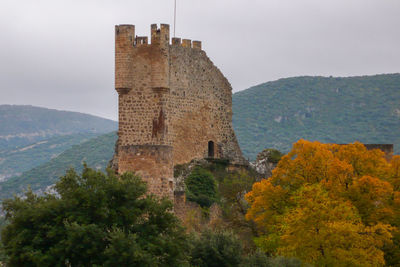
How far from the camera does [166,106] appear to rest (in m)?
43.5

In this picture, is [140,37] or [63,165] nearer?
[140,37]

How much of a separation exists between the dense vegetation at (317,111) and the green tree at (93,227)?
98192 millimetres

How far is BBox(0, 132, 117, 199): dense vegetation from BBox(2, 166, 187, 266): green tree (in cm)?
11854

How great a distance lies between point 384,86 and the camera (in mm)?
148250

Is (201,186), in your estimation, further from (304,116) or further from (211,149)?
(304,116)

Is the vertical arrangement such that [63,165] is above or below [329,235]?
below

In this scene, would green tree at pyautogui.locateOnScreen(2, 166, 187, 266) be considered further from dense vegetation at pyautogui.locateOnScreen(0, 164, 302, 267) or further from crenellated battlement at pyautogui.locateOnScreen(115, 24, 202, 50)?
crenellated battlement at pyautogui.locateOnScreen(115, 24, 202, 50)

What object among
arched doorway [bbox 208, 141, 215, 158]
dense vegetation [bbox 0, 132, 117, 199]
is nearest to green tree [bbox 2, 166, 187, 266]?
arched doorway [bbox 208, 141, 215, 158]

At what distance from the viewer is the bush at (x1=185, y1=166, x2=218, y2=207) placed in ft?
145

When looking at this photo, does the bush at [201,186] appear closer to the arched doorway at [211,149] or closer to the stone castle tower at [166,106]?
the stone castle tower at [166,106]

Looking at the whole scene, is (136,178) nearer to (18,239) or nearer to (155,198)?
(155,198)

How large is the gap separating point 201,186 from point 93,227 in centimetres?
2223

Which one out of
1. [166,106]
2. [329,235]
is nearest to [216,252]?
[329,235]

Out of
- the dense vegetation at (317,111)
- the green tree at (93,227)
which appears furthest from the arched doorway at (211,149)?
the dense vegetation at (317,111)
